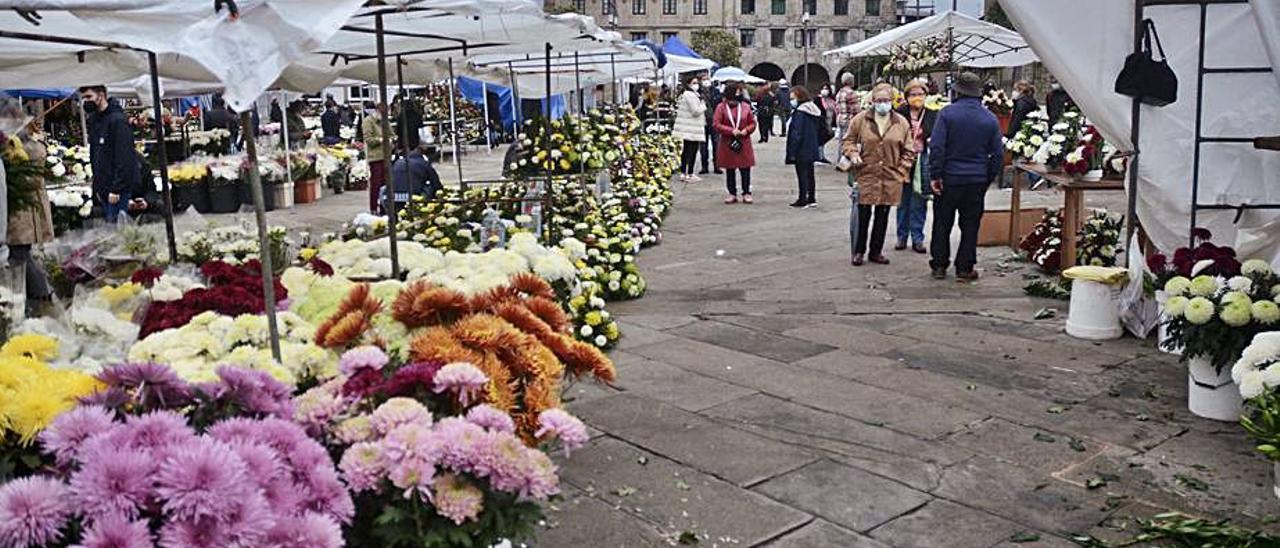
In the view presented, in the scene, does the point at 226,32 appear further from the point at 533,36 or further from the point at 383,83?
the point at 533,36

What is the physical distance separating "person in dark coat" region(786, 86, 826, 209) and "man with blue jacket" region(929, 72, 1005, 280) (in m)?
4.74

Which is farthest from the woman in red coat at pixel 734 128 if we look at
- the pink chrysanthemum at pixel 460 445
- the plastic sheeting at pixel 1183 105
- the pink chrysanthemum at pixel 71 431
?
the pink chrysanthemum at pixel 71 431

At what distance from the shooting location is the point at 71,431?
221 centimetres

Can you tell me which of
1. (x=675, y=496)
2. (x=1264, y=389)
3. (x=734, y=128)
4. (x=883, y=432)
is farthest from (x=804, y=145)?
(x=675, y=496)

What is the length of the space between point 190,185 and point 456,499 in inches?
531

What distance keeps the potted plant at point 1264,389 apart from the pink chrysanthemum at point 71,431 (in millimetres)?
3689

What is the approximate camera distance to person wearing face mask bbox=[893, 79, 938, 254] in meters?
9.84

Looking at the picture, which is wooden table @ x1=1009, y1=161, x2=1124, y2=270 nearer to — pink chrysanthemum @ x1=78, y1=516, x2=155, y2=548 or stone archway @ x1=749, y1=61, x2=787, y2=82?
pink chrysanthemum @ x1=78, y1=516, x2=155, y2=548

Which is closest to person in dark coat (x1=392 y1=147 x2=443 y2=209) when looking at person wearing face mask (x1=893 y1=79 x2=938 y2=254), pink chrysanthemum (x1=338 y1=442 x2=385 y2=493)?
person wearing face mask (x1=893 y1=79 x2=938 y2=254)

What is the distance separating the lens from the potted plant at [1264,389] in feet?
13.1

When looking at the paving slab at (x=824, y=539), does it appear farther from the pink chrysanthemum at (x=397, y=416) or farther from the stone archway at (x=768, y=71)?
the stone archway at (x=768, y=71)

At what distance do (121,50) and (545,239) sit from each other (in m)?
3.36

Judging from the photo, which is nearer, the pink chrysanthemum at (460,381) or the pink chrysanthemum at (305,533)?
the pink chrysanthemum at (305,533)

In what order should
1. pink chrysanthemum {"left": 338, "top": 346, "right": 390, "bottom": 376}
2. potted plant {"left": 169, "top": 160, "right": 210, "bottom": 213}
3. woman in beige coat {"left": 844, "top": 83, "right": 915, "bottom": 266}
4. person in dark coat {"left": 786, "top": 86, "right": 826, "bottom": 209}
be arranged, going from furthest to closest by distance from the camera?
potted plant {"left": 169, "top": 160, "right": 210, "bottom": 213} < person in dark coat {"left": 786, "top": 86, "right": 826, "bottom": 209} < woman in beige coat {"left": 844, "top": 83, "right": 915, "bottom": 266} < pink chrysanthemum {"left": 338, "top": 346, "right": 390, "bottom": 376}
